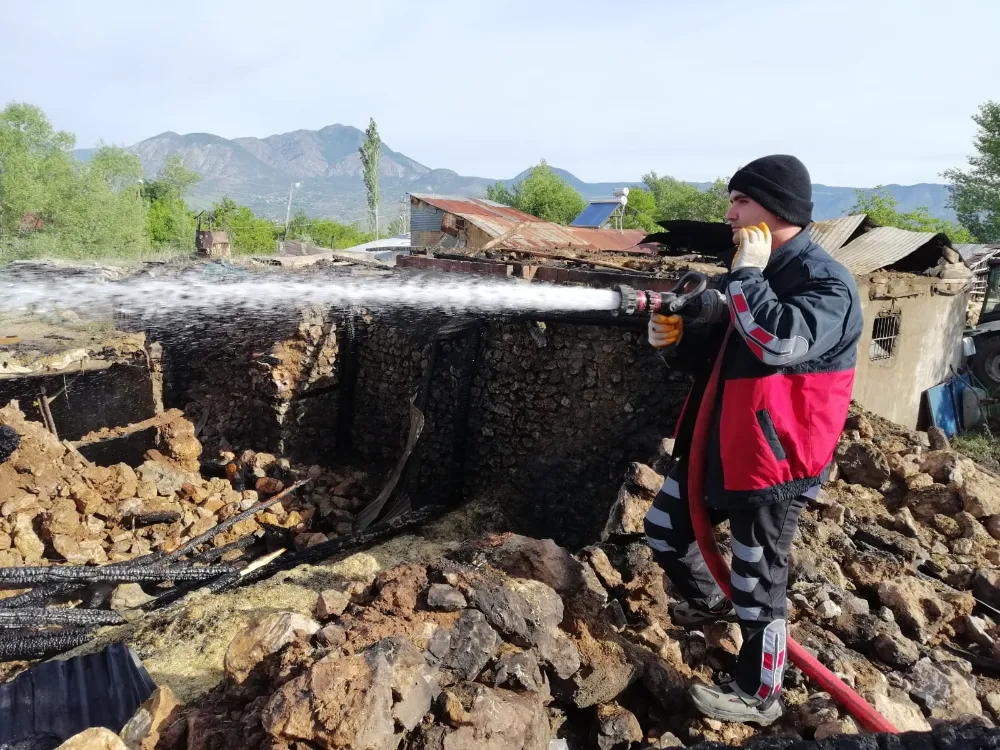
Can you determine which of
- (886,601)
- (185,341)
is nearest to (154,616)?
(886,601)

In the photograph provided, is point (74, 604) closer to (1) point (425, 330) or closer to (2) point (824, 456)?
(1) point (425, 330)

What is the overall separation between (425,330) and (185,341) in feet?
16.5

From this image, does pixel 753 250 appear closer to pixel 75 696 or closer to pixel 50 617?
pixel 75 696

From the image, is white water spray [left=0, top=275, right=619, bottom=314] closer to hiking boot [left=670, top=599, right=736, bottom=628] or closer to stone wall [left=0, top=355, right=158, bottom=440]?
stone wall [left=0, top=355, right=158, bottom=440]

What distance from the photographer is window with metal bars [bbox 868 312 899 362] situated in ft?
23.6

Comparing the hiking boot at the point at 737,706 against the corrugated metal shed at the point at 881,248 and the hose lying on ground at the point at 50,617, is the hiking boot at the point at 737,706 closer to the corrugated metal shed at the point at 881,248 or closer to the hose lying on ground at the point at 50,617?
the hose lying on ground at the point at 50,617

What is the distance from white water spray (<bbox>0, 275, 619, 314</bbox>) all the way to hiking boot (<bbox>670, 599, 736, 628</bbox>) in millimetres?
2210

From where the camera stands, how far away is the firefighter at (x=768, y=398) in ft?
7.10

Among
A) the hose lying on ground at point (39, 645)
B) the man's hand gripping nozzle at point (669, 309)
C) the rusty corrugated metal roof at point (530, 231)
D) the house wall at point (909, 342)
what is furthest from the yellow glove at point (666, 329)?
the rusty corrugated metal roof at point (530, 231)

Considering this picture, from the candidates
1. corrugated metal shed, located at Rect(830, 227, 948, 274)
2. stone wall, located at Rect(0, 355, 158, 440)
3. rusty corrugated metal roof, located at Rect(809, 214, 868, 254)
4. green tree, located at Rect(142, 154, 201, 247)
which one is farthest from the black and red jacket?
green tree, located at Rect(142, 154, 201, 247)

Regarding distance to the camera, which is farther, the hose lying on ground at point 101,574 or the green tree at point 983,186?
the green tree at point 983,186

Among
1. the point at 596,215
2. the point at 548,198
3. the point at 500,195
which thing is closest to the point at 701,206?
the point at 548,198

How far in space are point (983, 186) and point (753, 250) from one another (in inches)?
1525

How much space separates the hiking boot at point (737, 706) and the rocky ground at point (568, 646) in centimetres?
7
